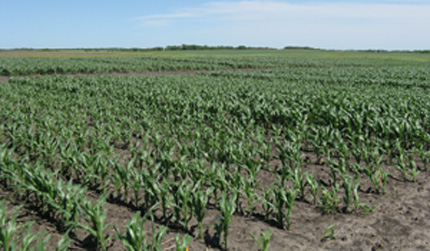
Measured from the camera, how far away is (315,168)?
6.17 metres

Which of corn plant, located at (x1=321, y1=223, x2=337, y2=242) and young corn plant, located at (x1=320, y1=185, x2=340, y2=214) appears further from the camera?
young corn plant, located at (x1=320, y1=185, x2=340, y2=214)

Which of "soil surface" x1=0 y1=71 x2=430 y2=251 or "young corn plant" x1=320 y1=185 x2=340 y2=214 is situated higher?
"young corn plant" x1=320 y1=185 x2=340 y2=214

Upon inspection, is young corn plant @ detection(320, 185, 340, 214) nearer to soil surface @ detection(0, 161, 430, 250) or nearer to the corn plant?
soil surface @ detection(0, 161, 430, 250)

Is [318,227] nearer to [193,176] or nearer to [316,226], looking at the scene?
[316,226]

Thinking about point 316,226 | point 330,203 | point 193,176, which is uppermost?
point 193,176

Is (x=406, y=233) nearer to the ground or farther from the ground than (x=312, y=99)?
nearer to the ground

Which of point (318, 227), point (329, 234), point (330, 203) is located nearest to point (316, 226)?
point (318, 227)

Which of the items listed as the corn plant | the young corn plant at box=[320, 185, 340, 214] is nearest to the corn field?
the young corn plant at box=[320, 185, 340, 214]

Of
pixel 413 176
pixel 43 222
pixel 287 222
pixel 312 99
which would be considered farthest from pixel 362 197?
pixel 312 99

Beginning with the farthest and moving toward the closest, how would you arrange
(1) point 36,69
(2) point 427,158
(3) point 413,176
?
(1) point 36,69
(2) point 427,158
(3) point 413,176

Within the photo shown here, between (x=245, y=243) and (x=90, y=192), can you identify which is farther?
(x=90, y=192)

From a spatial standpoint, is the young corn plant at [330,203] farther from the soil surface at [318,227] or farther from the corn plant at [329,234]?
the corn plant at [329,234]

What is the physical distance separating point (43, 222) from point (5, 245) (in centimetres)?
106

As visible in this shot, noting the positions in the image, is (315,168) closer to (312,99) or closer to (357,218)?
(357,218)
